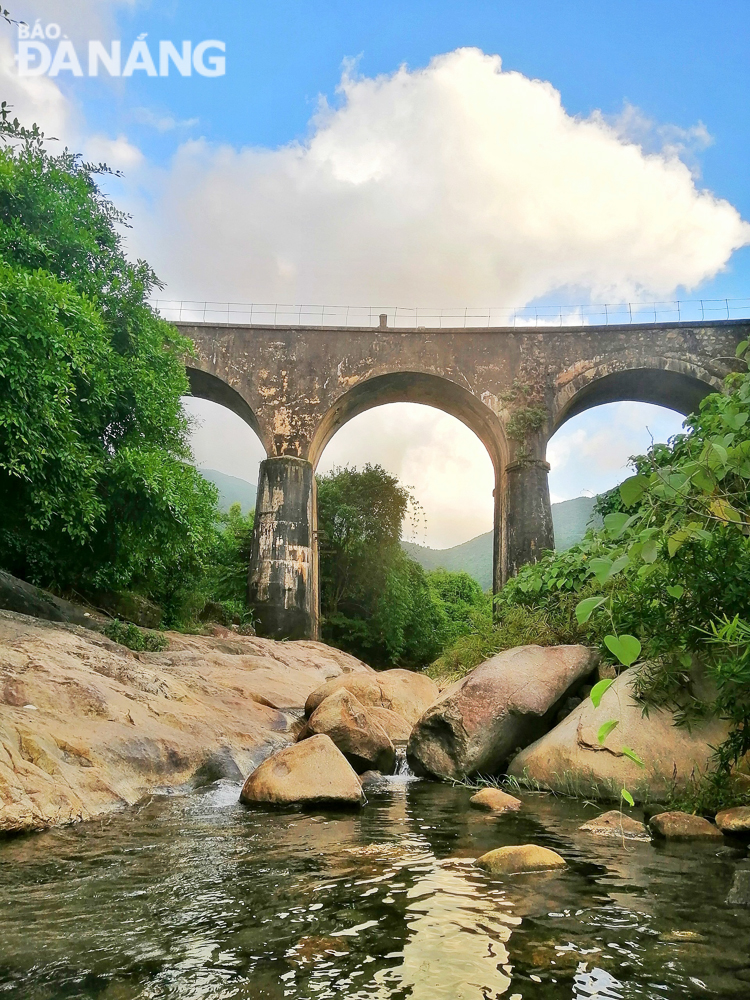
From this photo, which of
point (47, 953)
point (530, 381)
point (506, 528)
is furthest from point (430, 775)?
point (530, 381)

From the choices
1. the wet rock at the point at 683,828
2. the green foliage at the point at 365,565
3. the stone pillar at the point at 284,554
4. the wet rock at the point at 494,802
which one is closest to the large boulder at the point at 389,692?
the wet rock at the point at 494,802

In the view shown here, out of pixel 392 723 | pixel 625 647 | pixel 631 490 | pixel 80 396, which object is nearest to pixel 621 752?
pixel 631 490

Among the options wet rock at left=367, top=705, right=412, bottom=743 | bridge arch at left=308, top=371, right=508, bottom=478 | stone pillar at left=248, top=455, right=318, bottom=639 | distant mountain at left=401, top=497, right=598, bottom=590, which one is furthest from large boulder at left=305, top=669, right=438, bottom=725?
distant mountain at left=401, top=497, right=598, bottom=590

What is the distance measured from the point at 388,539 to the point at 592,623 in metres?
19.6

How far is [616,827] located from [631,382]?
57.9 feet

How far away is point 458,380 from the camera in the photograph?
19656 millimetres

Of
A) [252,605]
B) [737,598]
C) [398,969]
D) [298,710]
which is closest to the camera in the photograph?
[398,969]

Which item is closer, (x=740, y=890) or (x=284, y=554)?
(x=740, y=890)

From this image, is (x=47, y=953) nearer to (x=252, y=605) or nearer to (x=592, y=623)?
(x=592, y=623)

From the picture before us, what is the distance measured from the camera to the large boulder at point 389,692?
9.66 metres

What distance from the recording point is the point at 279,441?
63.3 feet

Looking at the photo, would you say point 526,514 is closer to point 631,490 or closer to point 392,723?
point 392,723

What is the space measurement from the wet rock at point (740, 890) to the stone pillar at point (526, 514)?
15.4m

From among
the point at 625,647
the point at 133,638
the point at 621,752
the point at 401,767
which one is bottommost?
the point at 401,767
